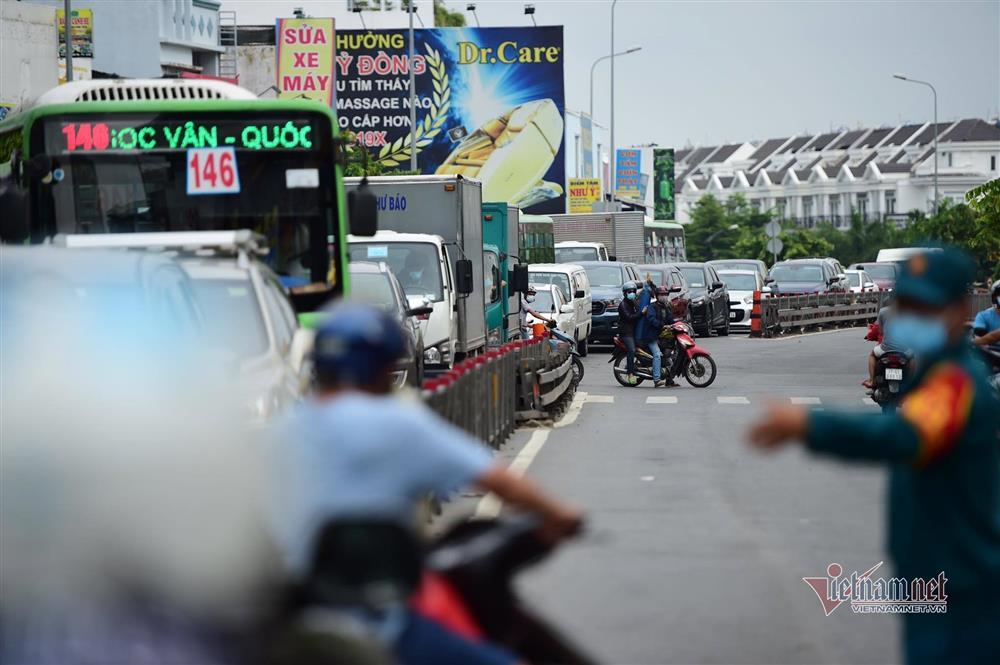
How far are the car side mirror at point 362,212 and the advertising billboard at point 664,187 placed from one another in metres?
147

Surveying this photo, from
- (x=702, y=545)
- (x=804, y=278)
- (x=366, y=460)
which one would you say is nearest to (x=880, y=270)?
(x=804, y=278)

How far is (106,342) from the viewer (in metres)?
6.84

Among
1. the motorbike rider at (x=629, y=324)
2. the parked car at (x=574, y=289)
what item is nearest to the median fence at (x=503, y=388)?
the motorbike rider at (x=629, y=324)

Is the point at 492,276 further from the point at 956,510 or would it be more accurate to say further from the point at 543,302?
the point at 956,510

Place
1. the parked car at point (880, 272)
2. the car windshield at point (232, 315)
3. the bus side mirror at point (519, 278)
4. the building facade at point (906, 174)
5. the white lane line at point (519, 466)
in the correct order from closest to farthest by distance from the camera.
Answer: the car windshield at point (232, 315)
the white lane line at point (519, 466)
the bus side mirror at point (519, 278)
the parked car at point (880, 272)
the building facade at point (906, 174)

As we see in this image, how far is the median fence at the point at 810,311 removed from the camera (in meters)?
42.5

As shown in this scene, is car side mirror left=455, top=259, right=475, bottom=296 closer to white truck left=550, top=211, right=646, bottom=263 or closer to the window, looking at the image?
the window

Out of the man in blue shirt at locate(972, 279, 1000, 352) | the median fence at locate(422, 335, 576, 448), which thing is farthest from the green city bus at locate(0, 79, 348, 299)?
the man in blue shirt at locate(972, 279, 1000, 352)

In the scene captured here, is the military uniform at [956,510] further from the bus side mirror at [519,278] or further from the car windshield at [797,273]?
the car windshield at [797,273]

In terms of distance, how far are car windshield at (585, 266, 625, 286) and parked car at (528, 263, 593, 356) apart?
325 centimetres

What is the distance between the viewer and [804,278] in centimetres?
4956

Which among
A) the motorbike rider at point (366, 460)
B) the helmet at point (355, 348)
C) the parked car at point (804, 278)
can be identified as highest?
the helmet at point (355, 348)

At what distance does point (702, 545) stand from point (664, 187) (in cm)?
15249

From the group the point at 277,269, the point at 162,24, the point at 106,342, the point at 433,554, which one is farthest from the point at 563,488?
the point at 162,24
